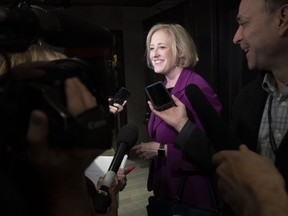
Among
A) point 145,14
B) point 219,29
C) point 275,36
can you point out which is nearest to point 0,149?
point 275,36

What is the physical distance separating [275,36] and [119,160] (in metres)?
0.66

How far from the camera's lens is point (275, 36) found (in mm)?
922

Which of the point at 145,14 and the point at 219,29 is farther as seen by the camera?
the point at 145,14

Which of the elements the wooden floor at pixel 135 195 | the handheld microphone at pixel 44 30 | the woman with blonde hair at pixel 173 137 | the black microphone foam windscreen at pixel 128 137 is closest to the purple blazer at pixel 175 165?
the woman with blonde hair at pixel 173 137

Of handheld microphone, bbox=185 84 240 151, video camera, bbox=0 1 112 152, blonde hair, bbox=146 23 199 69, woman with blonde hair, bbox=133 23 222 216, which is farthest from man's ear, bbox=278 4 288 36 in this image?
video camera, bbox=0 1 112 152

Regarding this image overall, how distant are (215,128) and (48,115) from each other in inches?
19.4

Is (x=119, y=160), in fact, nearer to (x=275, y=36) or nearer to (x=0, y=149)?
(x=0, y=149)

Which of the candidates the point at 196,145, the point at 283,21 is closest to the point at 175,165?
the point at 196,145

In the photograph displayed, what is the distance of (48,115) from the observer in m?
0.36

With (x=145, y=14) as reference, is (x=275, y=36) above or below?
below

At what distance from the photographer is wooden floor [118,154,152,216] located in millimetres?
2693

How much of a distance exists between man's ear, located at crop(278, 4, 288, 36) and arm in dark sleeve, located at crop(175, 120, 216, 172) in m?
0.46

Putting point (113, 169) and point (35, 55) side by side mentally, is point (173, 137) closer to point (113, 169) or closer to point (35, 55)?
point (113, 169)

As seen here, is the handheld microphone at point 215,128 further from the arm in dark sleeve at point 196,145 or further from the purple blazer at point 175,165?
the purple blazer at point 175,165
